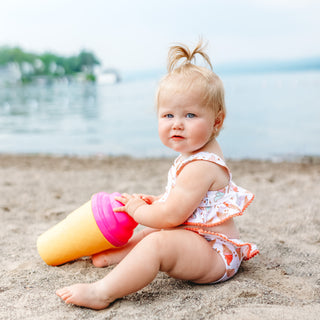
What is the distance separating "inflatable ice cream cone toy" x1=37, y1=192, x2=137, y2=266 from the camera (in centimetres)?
214

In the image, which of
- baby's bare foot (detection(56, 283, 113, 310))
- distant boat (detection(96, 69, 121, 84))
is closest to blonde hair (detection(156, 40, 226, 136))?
baby's bare foot (detection(56, 283, 113, 310))

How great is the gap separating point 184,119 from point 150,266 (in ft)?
2.41

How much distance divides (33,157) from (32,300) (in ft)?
18.6

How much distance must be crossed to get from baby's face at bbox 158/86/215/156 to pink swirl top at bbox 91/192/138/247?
0.48 m

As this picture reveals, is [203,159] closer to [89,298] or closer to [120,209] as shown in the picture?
[120,209]

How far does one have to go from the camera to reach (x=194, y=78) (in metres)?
1.97

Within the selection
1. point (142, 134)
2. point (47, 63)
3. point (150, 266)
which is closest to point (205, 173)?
point (150, 266)

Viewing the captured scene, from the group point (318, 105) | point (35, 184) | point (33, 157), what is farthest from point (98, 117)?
point (35, 184)

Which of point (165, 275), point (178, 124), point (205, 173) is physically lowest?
point (165, 275)

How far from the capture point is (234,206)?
2.05 meters

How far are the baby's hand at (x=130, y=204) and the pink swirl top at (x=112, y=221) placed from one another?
0.04m

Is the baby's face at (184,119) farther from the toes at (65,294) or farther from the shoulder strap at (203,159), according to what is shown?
the toes at (65,294)

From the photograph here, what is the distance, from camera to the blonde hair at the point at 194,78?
77.1 inches

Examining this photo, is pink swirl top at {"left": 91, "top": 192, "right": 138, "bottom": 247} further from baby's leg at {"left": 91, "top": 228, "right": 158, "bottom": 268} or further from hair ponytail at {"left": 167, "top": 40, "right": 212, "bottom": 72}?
hair ponytail at {"left": 167, "top": 40, "right": 212, "bottom": 72}
